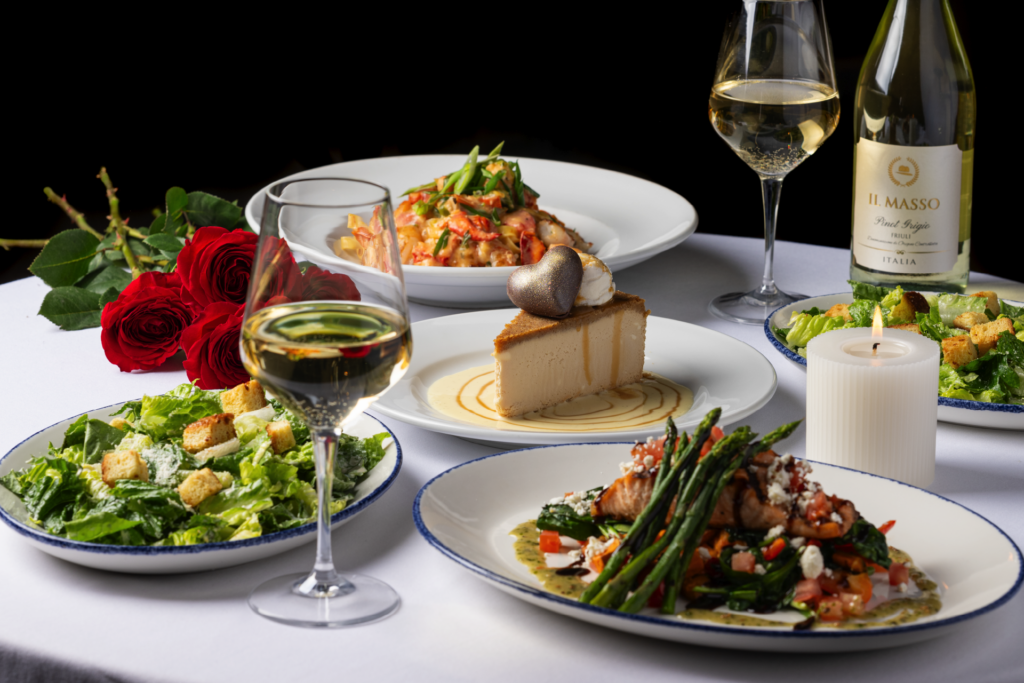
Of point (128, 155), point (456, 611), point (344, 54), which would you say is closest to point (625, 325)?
point (456, 611)

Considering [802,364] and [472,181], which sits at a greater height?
[472,181]

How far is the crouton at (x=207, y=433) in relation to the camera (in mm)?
1514

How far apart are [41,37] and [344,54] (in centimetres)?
139

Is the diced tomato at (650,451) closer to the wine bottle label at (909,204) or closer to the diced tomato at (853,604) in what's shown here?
the diced tomato at (853,604)

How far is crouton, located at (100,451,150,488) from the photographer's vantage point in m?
1.41

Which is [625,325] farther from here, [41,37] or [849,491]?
[41,37]

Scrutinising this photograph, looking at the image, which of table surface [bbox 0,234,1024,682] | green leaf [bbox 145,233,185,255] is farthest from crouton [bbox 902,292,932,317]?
green leaf [bbox 145,233,185,255]

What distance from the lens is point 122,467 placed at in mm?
1412

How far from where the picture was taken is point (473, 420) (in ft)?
6.08

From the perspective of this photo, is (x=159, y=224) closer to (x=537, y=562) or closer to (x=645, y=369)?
(x=645, y=369)

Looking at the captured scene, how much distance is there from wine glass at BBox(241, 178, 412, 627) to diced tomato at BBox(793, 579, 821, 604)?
1.64 ft

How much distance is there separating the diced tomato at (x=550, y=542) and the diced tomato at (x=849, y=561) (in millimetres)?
324

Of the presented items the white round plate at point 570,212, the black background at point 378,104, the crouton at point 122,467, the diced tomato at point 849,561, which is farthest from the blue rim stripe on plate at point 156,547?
the black background at point 378,104

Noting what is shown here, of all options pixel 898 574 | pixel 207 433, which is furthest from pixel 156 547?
pixel 898 574
